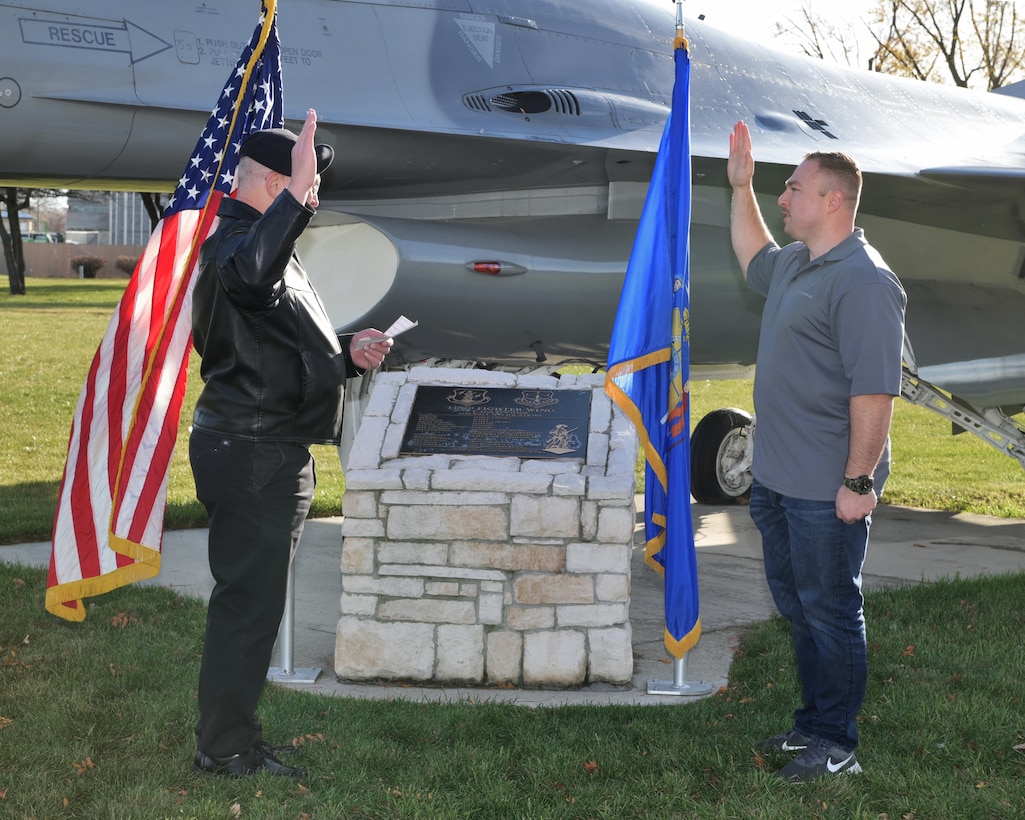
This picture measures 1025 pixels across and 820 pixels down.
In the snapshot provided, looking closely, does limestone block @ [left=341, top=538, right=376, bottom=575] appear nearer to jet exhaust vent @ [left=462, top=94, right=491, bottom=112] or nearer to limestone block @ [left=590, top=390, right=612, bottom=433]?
limestone block @ [left=590, top=390, right=612, bottom=433]

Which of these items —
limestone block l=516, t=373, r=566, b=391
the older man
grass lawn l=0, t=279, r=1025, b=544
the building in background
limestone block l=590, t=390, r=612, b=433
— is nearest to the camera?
the older man

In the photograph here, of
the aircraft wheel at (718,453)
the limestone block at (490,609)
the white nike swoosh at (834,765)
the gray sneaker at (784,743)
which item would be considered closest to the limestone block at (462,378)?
the limestone block at (490,609)

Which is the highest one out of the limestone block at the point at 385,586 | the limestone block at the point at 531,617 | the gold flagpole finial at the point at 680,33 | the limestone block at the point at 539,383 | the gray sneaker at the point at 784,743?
the gold flagpole finial at the point at 680,33

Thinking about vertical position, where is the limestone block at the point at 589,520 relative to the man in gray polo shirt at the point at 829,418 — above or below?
below

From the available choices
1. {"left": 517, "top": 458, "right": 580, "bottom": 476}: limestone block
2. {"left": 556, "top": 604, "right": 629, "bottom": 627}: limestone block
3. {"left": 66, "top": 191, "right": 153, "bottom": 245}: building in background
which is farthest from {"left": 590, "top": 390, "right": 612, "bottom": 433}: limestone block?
{"left": 66, "top": 191, "right": 153, "bottom": 245}: building in background

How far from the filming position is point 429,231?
7.26 m

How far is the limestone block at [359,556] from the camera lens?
16.1ft

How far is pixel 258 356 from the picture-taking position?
11.7 feet

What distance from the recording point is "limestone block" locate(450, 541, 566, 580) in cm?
484

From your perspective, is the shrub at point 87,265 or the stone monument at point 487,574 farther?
the shrub at point 87,265

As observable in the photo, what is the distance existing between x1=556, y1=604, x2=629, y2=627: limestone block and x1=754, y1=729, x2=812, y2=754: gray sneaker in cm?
93

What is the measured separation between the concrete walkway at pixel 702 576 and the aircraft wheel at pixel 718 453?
7.3 inches

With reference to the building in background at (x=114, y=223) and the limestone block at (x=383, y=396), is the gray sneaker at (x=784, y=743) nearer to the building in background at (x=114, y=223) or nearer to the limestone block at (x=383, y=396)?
the limestone block at (x=383, y=396)

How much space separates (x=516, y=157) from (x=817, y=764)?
15.7 ft
